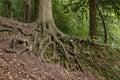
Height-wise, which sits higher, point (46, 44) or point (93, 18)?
point (93, 18)

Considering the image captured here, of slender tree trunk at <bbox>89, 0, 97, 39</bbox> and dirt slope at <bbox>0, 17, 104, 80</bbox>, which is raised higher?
slender tree trunk at <bbox>89, 0, 97, 39</bbox>

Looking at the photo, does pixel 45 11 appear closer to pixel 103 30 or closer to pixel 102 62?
pixel 102 62

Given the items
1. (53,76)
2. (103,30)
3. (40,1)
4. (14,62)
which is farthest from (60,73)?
(103,30)

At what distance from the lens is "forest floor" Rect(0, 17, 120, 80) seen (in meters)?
6.41

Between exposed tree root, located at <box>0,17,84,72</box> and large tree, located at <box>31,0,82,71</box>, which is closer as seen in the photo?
exposed tree root, located at <box>0,17,84,72</box>

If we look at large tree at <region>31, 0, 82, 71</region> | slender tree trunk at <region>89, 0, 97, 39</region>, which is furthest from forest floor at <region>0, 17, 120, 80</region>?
slender tree trunk at <region>89, 0, 97, 39</region>

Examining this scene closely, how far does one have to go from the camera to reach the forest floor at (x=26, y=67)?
252 inches

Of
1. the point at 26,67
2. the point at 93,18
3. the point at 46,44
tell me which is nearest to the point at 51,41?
the point at 46,44

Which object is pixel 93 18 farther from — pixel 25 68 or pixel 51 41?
pixel 25 68

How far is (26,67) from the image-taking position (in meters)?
7.04

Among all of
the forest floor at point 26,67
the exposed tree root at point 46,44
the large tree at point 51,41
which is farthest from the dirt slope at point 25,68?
the large tree at point 51,41

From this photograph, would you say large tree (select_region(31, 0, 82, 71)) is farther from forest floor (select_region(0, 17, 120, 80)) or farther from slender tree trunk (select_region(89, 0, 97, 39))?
slender tree trunk (select_region(89, 0, 97, 39))

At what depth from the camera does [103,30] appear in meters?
15.3

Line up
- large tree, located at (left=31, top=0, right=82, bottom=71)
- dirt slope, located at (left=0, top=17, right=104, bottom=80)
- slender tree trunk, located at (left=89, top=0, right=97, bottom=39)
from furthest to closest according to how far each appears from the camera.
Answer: slender tree trunk, located at (left=89, top=0, right=97, bottom=39) < large tree, located at (left=31, top=0, right=82, bottom=71) < dirt slope, located at (left=0, top=17, right=104, bottom=80)
